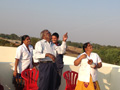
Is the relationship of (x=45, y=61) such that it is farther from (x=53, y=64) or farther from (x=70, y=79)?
(x=70, y=79)

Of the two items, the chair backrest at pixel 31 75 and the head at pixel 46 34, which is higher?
the head at pixel 46 34

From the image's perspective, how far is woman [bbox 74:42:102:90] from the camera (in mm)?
3165

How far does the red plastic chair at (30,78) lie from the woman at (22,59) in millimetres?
127

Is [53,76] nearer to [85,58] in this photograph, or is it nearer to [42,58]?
[42,58]

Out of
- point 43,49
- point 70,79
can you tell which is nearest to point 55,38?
point 43,49

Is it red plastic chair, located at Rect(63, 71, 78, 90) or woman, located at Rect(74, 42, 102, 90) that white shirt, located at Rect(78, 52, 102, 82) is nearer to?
woman, located at Rect(74, 42, 102, 90)

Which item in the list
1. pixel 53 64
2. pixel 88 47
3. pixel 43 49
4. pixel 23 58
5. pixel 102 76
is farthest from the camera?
pixel 102 76

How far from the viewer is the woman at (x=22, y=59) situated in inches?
146

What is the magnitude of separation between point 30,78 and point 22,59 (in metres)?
0.45

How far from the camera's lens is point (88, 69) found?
3246mm

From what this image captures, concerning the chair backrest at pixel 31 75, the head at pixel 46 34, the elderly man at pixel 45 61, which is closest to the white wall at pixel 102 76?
the chair backrest at pixel 31 75

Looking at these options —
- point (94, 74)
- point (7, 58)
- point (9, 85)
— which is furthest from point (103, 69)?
point (7, 58)

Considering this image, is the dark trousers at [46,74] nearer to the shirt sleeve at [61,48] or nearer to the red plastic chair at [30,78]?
the shirt sleeve at [61,48]

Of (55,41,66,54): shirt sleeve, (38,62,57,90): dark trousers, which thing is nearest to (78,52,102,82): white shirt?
(55,41,66,54): shirt sleeve
